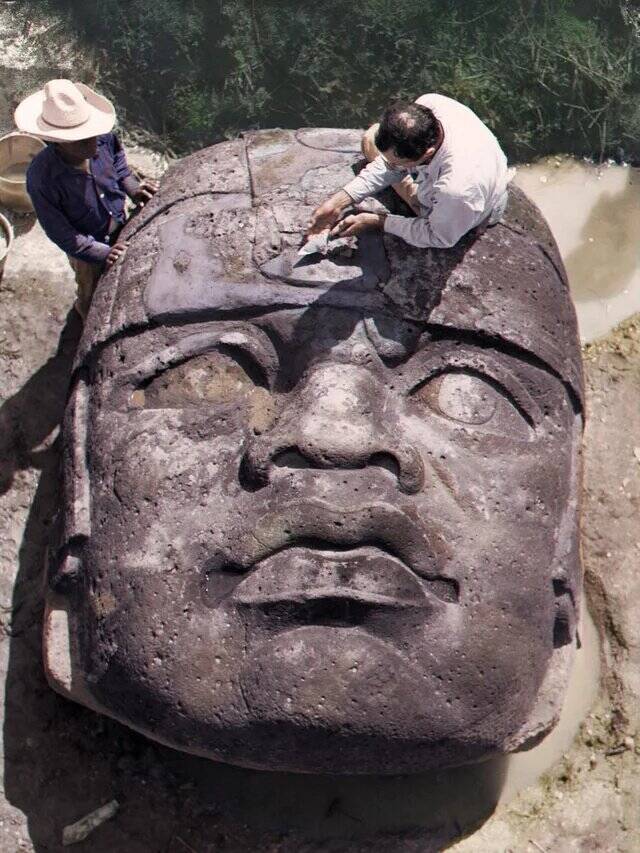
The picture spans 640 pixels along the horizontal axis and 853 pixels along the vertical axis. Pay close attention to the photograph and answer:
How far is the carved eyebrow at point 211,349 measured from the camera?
4.66 meters

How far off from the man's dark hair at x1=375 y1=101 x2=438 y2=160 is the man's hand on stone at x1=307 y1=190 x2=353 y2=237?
1.00ft

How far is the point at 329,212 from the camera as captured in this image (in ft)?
15.1

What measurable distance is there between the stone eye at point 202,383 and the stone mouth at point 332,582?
77 cm

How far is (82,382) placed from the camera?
5.00 meters

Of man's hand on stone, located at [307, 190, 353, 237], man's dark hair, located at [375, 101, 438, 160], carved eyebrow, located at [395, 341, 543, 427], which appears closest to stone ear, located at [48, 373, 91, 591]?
man's hand on stone, located at [307, 190, 353, 237]

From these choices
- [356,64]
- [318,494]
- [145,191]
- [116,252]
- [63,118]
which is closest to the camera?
[318,494]

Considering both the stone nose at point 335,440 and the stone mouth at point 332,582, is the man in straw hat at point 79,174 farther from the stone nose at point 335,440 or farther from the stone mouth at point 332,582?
the stone mouth at point 332,582

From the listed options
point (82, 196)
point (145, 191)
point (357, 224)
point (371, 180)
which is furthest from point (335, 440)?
point (145, 191)

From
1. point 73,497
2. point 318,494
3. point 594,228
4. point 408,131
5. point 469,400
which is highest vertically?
point 408,131

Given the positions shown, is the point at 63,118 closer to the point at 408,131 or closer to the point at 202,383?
the point at 202,383

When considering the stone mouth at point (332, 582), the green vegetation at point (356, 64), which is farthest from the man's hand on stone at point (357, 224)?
the green vegetation at point (356, 64)

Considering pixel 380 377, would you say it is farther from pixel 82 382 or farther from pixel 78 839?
pixel 78 839

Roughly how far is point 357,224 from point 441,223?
0.36 metres

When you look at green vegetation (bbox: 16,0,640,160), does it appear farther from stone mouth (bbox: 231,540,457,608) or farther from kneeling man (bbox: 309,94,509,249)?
stone mouth (bbox: 231,540,457,608)
